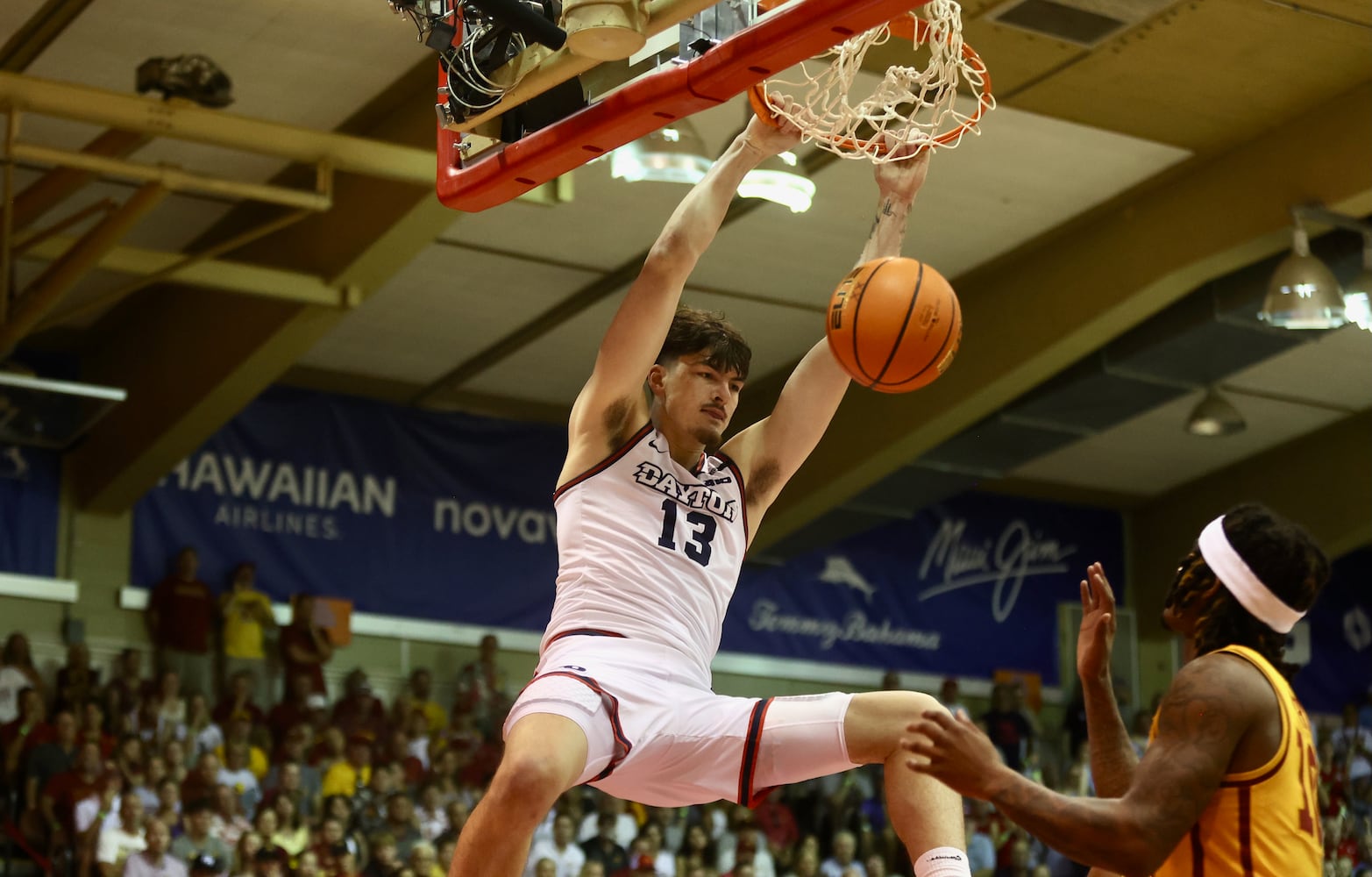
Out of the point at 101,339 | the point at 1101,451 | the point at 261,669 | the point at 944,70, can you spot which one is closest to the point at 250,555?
the point at 261,669

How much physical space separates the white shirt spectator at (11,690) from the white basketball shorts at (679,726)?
11481mm

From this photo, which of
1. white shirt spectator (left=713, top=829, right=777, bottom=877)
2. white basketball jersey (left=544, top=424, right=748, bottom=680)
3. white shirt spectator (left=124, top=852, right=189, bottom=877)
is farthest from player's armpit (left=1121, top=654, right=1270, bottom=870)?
white shirt spectator (left=713, top=829, right=777, bottom=877)

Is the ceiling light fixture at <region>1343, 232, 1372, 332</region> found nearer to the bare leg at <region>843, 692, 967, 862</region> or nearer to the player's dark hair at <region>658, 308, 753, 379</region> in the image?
the player's dark hair at <region>658, 308, 753, 379</region>

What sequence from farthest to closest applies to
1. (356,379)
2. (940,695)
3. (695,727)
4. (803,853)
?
(940,695)
(356,379)
(803,853)
(695,727)

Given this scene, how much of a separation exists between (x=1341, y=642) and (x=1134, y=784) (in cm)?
2241

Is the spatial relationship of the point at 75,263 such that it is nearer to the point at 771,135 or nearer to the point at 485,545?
the point at 485,545

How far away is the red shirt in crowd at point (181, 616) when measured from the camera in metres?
17.9

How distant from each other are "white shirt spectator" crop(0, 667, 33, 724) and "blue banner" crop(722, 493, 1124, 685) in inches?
328

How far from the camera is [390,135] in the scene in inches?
559

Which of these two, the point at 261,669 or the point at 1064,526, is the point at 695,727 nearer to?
the point at 261,669

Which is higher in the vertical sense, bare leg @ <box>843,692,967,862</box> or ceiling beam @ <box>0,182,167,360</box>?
ceiling beam @ <box>0,182,167,360</box>

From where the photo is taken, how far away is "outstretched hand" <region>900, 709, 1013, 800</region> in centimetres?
387

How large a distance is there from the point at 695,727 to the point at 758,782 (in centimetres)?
27

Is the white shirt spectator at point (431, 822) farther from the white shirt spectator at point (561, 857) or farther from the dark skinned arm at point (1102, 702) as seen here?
the dark skinned arm at point (1102, 702)
